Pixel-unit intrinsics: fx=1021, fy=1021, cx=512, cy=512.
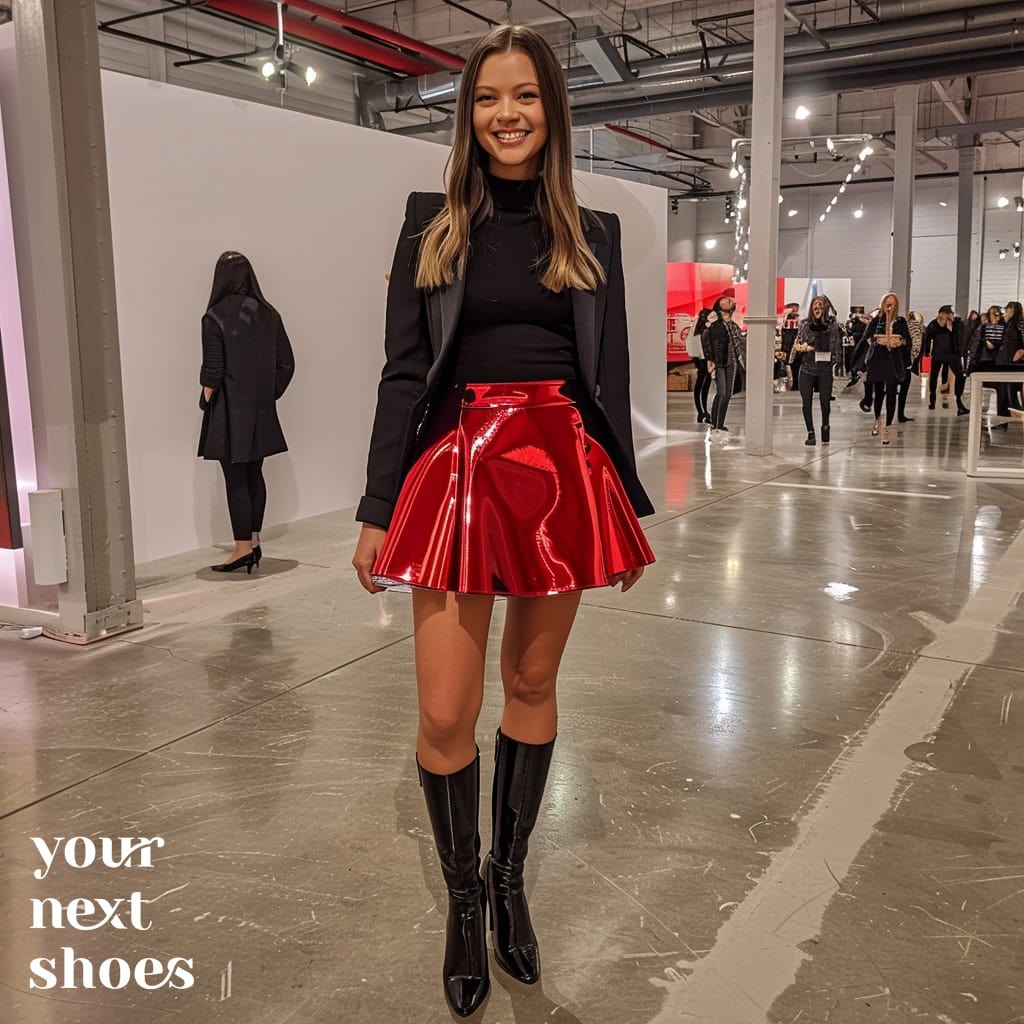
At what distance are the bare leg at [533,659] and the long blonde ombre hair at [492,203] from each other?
21.2 inches

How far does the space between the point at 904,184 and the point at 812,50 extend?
606 cm

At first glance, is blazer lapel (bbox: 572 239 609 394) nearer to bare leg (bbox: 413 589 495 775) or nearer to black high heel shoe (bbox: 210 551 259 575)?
bare leg (bbox: 413 589 495 775)

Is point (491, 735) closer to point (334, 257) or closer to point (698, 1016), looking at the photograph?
point (698, 1016)

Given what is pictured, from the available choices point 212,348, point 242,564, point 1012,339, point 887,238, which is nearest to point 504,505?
point 212,348

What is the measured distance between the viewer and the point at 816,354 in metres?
9.83

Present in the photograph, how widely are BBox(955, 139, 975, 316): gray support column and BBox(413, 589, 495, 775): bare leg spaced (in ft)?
68.6

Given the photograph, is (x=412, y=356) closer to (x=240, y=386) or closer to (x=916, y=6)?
(x=240, y=386)

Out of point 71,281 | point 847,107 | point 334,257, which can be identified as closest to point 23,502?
point 71,281

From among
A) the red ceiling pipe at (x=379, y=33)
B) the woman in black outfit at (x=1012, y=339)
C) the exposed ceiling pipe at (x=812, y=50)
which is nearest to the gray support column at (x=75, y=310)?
the red ceiling pipe at (x=379, y=33)

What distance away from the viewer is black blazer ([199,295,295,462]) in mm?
4910

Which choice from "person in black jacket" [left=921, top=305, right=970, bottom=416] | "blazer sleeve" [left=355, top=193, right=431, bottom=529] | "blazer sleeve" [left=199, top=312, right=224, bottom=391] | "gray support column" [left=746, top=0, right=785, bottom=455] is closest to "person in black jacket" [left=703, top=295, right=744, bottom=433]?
"gray support column" [left=746, top=0, right=785, bottom=455]

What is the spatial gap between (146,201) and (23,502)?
6.54ft

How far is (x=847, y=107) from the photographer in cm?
1941

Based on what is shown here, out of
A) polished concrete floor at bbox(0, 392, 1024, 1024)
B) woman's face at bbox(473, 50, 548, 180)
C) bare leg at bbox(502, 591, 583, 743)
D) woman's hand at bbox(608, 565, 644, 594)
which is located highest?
woman's face at bbox(473, 50, 548, 180)
